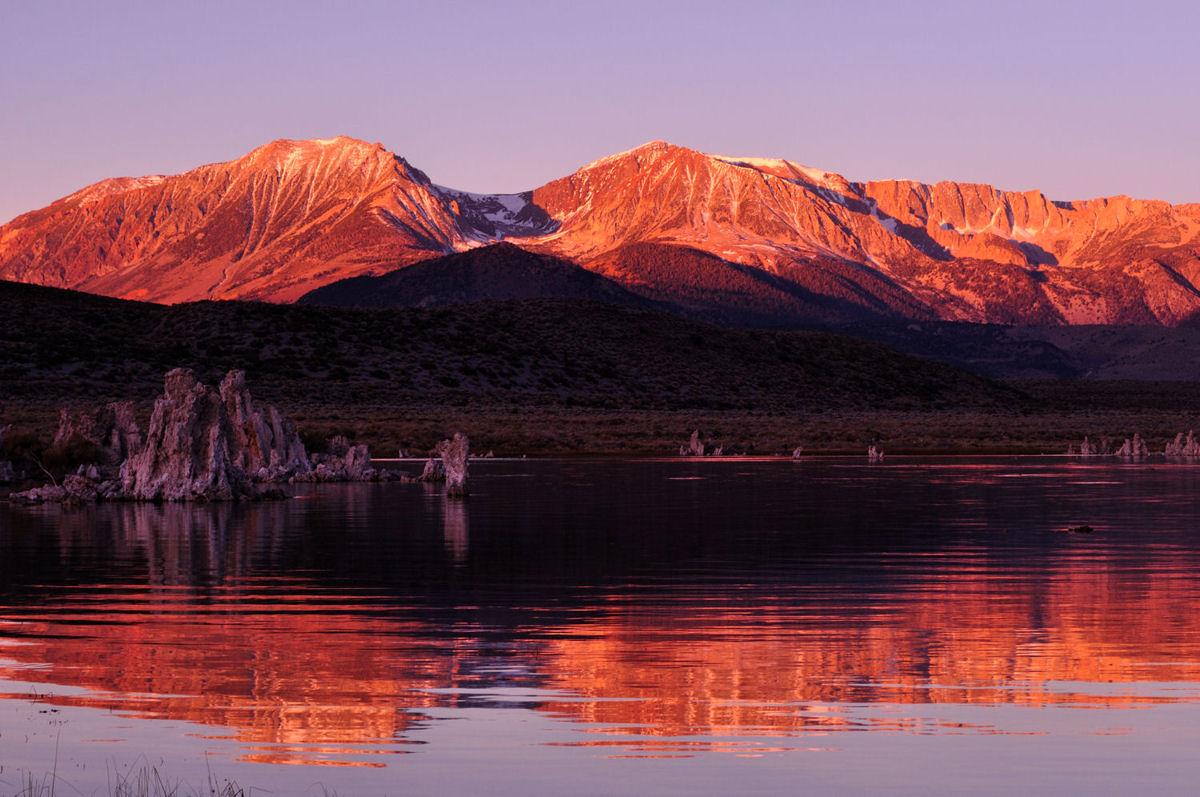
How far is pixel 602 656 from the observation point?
14.7 metres

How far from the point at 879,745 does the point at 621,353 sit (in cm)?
14870

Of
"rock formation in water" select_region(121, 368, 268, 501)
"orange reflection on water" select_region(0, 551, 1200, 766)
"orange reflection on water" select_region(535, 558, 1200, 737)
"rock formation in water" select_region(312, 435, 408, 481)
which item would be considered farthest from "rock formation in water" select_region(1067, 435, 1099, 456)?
"orange reflection on water" select_region(535, 558, 1200, 737)

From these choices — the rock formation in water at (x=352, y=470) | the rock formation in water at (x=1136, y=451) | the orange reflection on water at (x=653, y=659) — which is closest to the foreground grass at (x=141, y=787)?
the orange reflection on water at (x=653, y=659)

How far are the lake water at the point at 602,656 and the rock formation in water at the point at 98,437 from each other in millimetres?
12741

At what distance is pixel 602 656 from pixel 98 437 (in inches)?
1285

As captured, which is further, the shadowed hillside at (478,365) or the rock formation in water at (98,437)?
the shadowed hillside at (478,365)

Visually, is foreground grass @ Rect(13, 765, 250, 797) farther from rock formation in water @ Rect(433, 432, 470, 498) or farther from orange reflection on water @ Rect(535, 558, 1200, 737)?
rock formation in water @ Rect(433, 432, 470, 498)

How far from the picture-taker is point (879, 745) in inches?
425

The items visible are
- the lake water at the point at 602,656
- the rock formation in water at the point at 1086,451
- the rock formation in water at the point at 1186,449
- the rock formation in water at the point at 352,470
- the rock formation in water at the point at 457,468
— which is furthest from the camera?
the rock formation in water at the point at 1086,451

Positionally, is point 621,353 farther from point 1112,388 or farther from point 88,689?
point 88,689

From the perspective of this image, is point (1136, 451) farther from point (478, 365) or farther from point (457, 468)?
point (478, 365)

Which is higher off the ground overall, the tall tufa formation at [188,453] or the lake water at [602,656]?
the tall tufa formation at [188,453]

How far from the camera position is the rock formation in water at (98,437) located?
144 ft

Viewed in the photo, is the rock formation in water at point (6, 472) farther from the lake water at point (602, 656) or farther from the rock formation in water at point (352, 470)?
the lake water at point (602, 656)
